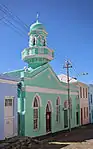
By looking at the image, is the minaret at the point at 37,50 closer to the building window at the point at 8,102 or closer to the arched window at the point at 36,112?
the arched window at the point at 36,112

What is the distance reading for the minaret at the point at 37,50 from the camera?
78.0 feet

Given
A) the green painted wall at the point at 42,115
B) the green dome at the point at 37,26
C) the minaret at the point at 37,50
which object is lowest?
the green painted wall at the point at 42,115

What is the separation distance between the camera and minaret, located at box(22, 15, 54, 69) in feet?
78.0

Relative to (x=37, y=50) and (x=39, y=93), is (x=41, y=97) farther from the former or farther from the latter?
(x=37, y=50)

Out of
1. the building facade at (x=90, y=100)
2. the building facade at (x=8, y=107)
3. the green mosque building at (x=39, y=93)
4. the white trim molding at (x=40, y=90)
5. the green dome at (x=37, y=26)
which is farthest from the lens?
the building facade at (x=90, y=100)

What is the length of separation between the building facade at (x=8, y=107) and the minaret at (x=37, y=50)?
6858 mm

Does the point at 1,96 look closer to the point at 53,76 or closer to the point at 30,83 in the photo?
the point at 30,83

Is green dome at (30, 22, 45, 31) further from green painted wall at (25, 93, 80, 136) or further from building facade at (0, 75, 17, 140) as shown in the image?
building facade at (0, 75, 17, 140)

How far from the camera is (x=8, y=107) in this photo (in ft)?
56.1

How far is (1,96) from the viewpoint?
52.9 ft

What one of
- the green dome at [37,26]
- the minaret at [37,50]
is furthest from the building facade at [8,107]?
the green dome at [37,26]

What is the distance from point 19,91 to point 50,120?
5.80 metres

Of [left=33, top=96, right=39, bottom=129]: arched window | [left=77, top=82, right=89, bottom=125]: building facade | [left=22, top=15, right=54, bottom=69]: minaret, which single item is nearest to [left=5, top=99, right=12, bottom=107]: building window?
[left=33, top=96, right=39, bottom=129]: arched window

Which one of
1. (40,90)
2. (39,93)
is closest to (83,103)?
(40,90)
